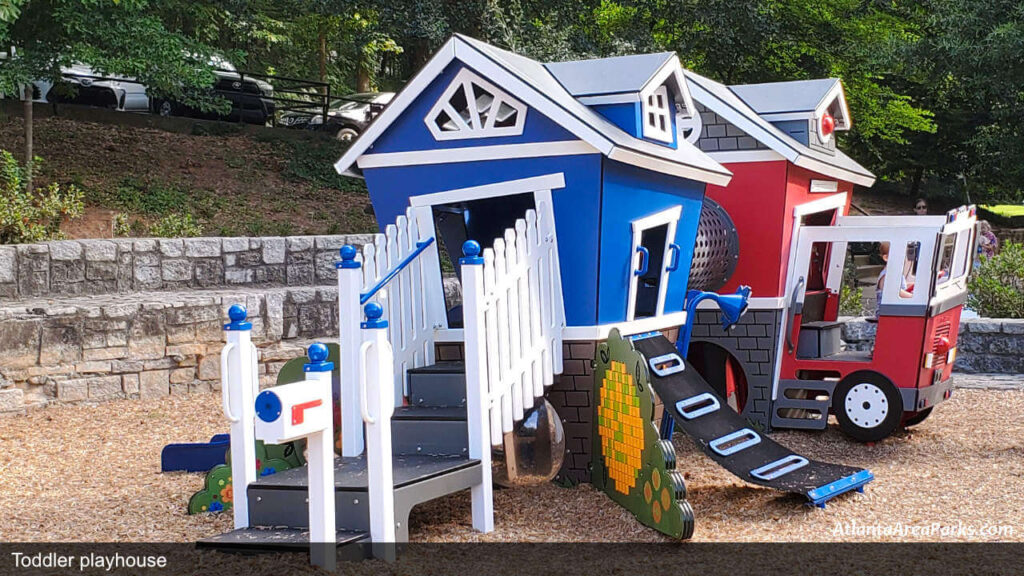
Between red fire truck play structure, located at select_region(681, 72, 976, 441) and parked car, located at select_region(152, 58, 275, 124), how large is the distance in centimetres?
1243

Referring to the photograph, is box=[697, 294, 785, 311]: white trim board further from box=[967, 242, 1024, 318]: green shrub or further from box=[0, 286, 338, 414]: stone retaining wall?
box=[967, 242, 1024, 318]: green shrub

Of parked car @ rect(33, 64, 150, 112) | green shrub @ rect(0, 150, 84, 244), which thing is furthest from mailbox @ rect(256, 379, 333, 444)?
parked car @ rect(33, 64, 150, 112)

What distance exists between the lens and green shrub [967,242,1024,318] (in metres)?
11.4

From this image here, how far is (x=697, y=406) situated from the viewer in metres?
5.96

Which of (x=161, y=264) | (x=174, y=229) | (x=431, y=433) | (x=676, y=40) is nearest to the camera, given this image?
(x=431, y=433)

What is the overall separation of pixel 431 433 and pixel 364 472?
59 cm

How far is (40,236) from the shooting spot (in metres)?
9.73

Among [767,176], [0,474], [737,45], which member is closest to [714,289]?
[767,176]

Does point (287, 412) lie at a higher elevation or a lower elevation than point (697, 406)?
higher

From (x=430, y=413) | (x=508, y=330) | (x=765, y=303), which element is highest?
(x=508, y=330)

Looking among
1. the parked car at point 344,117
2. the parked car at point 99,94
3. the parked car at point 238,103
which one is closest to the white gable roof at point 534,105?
the parked car at point 99,94

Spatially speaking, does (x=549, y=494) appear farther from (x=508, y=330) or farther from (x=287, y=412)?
(x=287, y=412)

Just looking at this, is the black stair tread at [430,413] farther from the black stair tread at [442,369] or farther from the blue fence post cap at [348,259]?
the blue fence post cap at [348,259]

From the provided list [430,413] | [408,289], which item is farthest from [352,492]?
[408,289]
